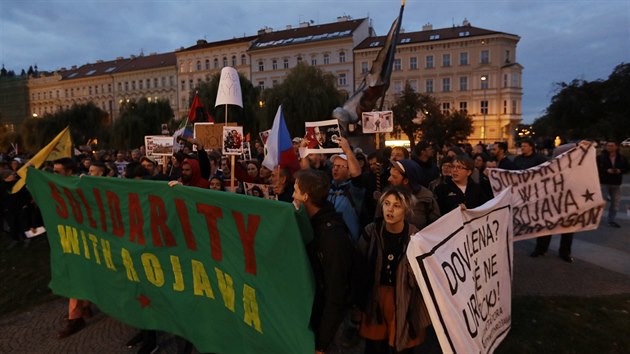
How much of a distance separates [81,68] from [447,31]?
68.7 metres

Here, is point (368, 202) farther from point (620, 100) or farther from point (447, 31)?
point (447, 31)

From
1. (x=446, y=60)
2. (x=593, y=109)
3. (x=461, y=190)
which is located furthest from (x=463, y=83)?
(x=461, y=190)

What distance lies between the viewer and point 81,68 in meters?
83.5

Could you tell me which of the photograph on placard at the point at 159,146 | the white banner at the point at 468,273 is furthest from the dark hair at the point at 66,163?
the photograph on placard at the point at 159,146

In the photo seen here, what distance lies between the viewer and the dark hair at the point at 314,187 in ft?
8.94

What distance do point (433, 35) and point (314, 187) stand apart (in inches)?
2311

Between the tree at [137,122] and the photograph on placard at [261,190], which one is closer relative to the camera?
the photograph on placard at [261,190]

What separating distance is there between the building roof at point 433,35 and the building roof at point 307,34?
283 centimetres

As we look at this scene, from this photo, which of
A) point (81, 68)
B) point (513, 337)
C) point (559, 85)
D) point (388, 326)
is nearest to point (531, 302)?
point (513, 337)

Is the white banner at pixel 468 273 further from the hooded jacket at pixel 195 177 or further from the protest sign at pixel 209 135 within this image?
the protest sign at pixel 209 135

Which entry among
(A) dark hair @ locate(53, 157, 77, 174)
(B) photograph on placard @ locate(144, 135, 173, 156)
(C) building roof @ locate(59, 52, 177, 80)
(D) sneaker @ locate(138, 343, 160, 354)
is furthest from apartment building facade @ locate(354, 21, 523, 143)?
(D) sneaker @ locate(138, 343, 160, 354)

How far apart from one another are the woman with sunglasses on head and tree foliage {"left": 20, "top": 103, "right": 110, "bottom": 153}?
41.5 meters

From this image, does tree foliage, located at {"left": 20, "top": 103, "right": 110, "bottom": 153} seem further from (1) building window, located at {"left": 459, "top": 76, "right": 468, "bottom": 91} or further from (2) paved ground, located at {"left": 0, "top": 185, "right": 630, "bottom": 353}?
(1) building window, located at {"left": 459, "top": 76, "right": 468, "bottom": 91}

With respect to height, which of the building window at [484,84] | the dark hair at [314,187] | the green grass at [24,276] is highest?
the building window at [484,84]
